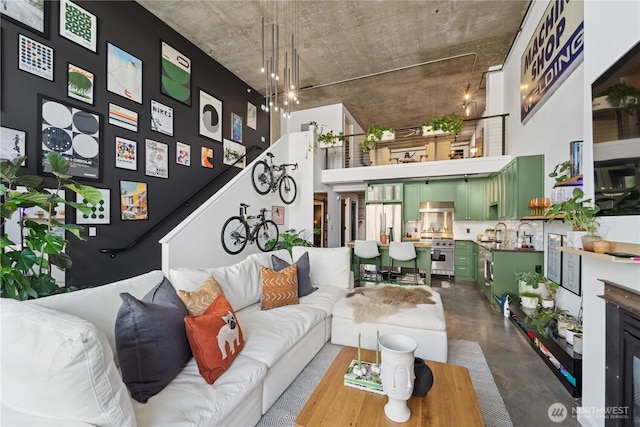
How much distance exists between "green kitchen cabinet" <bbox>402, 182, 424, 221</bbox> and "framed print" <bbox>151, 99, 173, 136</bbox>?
17.0 ft

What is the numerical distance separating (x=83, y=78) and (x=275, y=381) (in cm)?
384

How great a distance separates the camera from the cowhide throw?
2523 millimetres

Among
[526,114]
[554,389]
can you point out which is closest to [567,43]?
[526,114]

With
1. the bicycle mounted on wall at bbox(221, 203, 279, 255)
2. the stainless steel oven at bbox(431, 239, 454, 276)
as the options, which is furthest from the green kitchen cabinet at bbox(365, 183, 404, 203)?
the bicycle mounted on wall at bbox(221, 203, 279, 255)

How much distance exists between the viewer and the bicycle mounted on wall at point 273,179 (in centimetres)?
496

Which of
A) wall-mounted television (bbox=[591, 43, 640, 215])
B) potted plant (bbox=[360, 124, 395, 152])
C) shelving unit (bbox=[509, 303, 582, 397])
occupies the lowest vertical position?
shelving unit (bbox=[509, 303, 582, 397])

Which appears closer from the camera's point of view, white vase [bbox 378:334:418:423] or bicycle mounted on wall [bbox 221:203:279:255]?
white vase [bbox 378:334:418:423]

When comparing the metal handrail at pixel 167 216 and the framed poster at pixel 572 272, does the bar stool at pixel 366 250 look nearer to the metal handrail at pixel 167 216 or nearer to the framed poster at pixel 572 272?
the framed poster at pixel 572 272

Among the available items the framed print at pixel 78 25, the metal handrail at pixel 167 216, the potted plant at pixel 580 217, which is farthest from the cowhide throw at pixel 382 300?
the framed print at pixel 78 25

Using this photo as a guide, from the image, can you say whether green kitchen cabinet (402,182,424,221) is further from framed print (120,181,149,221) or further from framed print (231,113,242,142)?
framed print (120,181,149,221)

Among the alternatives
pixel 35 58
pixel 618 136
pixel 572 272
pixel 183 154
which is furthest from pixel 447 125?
pixel 35 58

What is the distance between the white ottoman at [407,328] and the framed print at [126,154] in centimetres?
326

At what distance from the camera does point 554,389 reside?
84.4 inches

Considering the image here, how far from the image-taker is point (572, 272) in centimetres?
292
